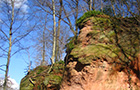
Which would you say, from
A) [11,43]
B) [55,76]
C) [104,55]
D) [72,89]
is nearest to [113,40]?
[104,55]

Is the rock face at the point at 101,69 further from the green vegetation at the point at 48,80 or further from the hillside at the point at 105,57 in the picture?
the green vegetation at the point at 48,80

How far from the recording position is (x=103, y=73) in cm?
545

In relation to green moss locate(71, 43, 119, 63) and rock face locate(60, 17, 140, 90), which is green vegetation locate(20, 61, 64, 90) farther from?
green moss locate(71, 43, 119, 63)

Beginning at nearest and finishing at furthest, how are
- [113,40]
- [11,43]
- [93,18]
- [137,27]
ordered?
[113,40] → [137,27] → [93,18] → [11,43]

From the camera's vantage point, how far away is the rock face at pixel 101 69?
214 inches

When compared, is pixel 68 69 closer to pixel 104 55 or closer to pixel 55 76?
pixel 104 55

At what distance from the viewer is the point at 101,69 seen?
5496 mm

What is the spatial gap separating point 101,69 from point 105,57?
511mm

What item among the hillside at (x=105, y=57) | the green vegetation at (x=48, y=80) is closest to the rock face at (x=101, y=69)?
the hillside at (x=105, y=57)

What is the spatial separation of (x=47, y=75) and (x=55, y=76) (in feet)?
2.04

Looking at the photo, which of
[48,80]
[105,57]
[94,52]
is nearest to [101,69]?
[105,57]

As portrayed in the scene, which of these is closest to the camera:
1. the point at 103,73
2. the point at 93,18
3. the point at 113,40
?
the point at 103,73

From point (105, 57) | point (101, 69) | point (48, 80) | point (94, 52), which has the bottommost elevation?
point (48, 80)

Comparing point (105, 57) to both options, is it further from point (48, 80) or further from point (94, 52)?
point (48, 80)
